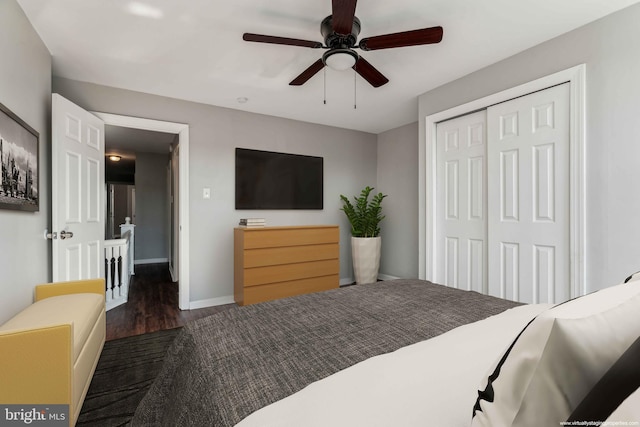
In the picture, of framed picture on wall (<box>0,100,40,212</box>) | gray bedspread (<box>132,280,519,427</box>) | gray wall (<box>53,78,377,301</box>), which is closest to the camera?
gray bedspread (<box>132,280,519,427</box>)

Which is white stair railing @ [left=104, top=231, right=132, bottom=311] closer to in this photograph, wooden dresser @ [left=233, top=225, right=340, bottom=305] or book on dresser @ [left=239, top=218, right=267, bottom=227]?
wooden dresser @ [left=233, top=225, right=340, bottom=305]

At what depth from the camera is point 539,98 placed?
2.28 m

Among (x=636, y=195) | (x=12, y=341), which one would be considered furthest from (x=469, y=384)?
(x=636, y=195)

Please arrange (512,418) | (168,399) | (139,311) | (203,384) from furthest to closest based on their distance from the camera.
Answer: (139,311) < (168,399) < (203,384) < (512,418)

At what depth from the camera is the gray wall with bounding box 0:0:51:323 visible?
1671 millimetres

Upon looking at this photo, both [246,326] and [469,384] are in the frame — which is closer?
[469,384]

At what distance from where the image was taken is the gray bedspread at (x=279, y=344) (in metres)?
0.74

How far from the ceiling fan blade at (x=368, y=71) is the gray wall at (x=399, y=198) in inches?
75.7

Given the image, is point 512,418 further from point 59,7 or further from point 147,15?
point 59,7

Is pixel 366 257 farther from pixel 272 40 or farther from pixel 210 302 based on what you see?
pixel 272 40

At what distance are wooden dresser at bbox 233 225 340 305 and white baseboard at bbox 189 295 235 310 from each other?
0.12m

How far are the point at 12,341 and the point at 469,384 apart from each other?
1751 millimetres

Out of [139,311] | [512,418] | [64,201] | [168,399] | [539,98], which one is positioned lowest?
[139,311]

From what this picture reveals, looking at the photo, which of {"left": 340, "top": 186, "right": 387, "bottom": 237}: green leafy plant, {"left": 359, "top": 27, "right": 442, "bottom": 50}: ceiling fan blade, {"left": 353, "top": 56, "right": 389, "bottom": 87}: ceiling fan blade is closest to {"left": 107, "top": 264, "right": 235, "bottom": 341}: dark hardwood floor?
{"left": 340, "top": 186, "right": 387, "bottom": 237}: green leafy plant
